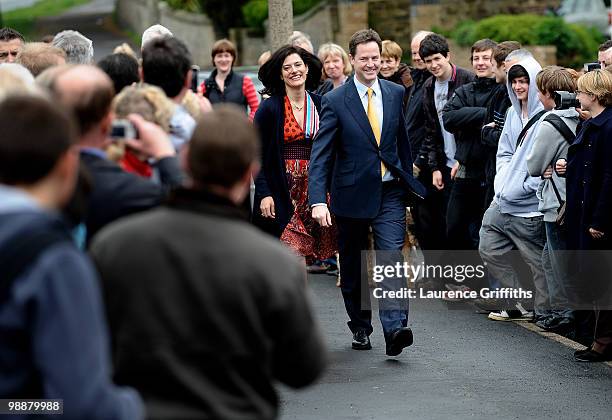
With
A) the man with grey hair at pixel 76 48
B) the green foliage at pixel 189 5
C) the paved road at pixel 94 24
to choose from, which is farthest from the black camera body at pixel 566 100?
the green foliage at pixel 189 5

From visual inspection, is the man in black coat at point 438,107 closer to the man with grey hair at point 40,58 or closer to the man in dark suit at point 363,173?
the man in dark suit at point 363,173

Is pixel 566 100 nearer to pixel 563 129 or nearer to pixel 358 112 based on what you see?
pixel 563 129

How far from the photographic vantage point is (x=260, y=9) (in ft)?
120

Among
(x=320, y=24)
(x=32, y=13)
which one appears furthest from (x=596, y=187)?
(x=32, y=13)

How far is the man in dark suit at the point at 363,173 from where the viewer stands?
9.69 m

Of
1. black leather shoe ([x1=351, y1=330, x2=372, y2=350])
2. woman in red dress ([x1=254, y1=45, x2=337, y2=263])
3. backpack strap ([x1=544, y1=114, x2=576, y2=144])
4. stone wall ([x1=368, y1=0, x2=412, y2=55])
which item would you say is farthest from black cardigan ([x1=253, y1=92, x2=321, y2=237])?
stone wall ([x1=368, y1=0, x2=412, y2=55])

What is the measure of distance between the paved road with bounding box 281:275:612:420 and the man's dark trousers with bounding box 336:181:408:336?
0.27 meters

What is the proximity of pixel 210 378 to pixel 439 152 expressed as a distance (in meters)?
9.08

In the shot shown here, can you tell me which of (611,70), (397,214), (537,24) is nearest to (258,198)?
(397,214)

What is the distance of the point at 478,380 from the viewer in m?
8.85

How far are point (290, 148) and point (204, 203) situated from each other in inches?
251

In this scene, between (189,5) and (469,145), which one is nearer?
(469,145)

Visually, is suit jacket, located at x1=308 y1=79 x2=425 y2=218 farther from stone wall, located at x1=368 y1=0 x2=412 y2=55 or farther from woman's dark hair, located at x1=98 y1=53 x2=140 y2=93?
stone wall, located at x1=368 y1=0 x2=412 y2=55

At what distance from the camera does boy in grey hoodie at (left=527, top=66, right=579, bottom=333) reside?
33.5 feet
